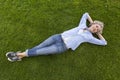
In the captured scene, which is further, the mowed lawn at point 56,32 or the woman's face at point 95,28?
the woman's face at point 95,28

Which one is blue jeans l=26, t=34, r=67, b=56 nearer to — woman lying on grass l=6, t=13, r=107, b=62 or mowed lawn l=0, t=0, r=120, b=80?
woman lying on grass l=6, t=13, r=107, b=62

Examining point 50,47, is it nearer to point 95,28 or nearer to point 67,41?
point 67,41

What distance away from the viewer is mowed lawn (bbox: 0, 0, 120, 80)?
5977mm

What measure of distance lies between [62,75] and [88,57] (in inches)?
29.3

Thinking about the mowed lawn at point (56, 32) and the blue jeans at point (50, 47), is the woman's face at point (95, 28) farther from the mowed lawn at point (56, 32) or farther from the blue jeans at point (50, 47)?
the blue jeans at point (50, 47)

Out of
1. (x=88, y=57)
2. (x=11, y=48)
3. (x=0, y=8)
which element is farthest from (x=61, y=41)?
(x=0, y=8)

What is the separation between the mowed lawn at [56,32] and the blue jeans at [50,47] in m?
0.18

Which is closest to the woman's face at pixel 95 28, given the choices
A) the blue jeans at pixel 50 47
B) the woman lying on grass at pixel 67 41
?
the woman lying on grass at pixel 67 41

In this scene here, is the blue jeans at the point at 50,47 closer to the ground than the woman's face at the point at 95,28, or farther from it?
closer to the ground

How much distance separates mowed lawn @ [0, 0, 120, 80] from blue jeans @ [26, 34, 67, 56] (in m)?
0.18

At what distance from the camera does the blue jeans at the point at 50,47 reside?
237 inches

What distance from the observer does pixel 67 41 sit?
6090mm

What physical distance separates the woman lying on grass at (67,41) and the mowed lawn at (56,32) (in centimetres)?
15

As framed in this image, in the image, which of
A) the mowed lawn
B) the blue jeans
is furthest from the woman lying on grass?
the mowed lawn
